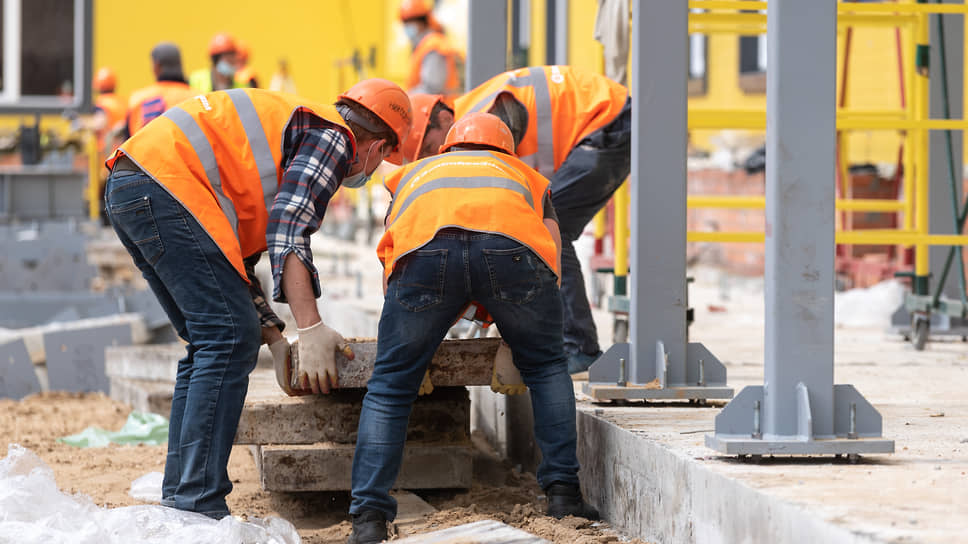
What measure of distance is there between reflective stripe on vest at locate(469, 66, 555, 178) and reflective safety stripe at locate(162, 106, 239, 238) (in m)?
1.43

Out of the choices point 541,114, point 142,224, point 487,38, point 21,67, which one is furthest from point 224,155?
point 21,67

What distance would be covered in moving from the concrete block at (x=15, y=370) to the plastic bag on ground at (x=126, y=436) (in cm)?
163

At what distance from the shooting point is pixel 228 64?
36.0 feet

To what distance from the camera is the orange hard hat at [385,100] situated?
12.9 feet

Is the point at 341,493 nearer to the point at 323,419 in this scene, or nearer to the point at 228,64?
the point at 323,419

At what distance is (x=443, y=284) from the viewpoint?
3.62m

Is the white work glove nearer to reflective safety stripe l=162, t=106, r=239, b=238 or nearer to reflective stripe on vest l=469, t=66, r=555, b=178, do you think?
reflective safety stripe l=162, t=106, r=239, b=238

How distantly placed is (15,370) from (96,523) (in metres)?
4.47

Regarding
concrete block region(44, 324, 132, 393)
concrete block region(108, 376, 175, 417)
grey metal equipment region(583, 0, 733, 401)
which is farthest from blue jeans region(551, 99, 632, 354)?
concrete block region(44, 324, 132, 393)

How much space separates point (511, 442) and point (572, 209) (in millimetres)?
1008

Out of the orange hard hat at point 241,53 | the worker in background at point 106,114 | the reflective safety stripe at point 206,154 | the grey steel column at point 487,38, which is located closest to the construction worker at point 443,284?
the reflective safety stripe at point 206,154

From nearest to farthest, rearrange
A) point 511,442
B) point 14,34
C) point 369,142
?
point 369,142, point 511,442, point 14,34

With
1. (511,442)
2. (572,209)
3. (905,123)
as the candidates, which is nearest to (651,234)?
(572,209)

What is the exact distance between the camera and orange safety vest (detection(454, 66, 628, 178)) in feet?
16.2
